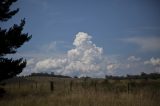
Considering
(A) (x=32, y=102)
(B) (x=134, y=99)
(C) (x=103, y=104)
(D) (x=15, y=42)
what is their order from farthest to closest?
Answer: (D) (x=15, y=42)
(A) (x=32, y=102)
(B) (x=134, y=99)
(C) (x=103, y=104)

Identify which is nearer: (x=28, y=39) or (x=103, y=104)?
(x=103, y=104)

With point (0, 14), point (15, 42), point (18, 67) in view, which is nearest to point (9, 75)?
point (18, 67)

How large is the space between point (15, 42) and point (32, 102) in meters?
8.23

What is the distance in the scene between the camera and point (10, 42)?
943 inches

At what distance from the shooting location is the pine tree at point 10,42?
77.9 ft

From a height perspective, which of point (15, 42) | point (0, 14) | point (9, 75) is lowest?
point (9, 75)

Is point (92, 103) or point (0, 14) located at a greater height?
point (0, 14)

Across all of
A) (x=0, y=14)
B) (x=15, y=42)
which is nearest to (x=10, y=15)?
(x=0, y=14)

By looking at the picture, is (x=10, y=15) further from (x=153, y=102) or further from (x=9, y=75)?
(x=153, y=102)

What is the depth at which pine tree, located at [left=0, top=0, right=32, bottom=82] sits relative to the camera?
2375cm

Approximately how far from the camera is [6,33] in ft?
80.2

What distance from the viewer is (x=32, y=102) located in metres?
17.3

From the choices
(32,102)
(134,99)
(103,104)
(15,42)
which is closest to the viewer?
(103,104)

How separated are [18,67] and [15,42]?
207 cm
